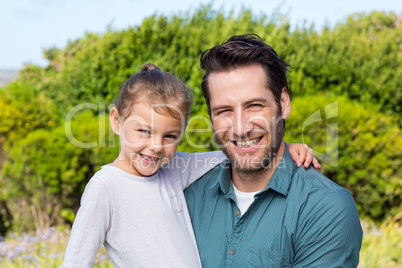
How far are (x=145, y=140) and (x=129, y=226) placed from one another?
1.65 feet

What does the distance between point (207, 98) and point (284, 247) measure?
963 mm

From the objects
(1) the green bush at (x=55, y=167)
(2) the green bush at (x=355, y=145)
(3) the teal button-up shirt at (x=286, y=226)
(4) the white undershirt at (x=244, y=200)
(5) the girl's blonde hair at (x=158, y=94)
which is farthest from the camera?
(2) the green bush at (x=355, y=145)

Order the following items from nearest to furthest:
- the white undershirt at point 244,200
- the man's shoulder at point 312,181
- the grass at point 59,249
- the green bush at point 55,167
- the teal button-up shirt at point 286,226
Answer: the teal button-up shirt at point 286,226, the man's shoulder at point 312,181, the white undershirt at point 244,200, the grass at point 59,249, the green bush at point 55,167

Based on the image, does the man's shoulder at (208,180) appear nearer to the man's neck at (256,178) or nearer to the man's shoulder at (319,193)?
the man's neck at (256,178)

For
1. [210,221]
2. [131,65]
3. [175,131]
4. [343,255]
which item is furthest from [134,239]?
[131,65]

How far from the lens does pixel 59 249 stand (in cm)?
515

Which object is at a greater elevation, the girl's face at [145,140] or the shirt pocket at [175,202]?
the girl's face at [145,140]

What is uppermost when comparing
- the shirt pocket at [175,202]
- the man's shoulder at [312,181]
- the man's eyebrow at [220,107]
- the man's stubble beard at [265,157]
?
the man's eyebrow at [220,107]

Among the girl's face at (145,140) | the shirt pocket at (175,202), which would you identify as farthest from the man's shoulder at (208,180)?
the girl's face at (145,140)

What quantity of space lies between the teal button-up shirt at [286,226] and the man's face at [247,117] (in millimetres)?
129

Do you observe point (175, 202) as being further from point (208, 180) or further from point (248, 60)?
point (248, 60)

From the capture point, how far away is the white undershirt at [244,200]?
226 cm

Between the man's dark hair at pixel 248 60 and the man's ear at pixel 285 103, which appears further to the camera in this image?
the man's ear at pixel 285 103

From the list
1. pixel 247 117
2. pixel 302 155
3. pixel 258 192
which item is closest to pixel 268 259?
pixel 258 192
